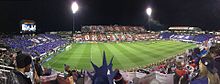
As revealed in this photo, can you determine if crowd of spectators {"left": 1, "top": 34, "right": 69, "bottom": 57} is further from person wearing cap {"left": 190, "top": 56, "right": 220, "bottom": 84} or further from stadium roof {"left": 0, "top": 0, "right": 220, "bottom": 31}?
person wearing cap {"left": 190, "top": 56, "right": 220, "bottom": 84}

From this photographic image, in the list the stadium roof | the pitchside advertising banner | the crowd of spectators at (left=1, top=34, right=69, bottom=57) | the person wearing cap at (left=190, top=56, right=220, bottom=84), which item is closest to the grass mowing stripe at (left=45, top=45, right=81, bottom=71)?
the crowd of spectators at (left=1, top=34, right=69, bottom=57)

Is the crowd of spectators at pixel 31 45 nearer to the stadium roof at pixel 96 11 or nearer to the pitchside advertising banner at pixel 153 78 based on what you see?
the stadium roof at pixel 96 11

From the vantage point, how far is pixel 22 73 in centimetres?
316

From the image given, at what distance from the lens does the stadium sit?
414 cm

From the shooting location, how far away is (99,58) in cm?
1525

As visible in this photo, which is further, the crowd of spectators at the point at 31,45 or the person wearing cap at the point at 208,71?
the crowd of spectators at the point at 31,45

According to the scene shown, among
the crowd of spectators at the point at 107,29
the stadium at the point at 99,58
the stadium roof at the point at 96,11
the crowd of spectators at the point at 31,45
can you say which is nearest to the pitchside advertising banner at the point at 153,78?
the stadium at the point at 99,58

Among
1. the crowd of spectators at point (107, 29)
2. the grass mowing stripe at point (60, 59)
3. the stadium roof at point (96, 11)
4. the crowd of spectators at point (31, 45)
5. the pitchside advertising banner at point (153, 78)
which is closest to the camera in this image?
the pitchside advertising banner at point (153, 78)

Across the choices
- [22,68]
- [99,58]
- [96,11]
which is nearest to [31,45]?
[96,11]

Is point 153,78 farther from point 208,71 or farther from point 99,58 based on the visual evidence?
point 99,58

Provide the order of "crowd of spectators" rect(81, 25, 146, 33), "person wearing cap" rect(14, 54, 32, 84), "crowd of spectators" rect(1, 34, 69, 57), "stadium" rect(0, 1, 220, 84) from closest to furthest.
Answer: "person wearing cap" rect(14, 54, 32, 84) → "stadium" rect(0, 1, 220, 84) → "crowd of spectators" rect(1, 34, 69, 57) → "crowd of spectators" rect(81, 25, 146, 33)

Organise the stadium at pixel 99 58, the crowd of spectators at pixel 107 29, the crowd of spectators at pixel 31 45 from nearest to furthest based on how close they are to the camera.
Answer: the stadium at pixel 99 58 < the crowd of spectators at pixel 31 45 < the crowd of spectators at pixel 107 29

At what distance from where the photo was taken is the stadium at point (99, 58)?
13.6 ft

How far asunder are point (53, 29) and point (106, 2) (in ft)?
45.6
